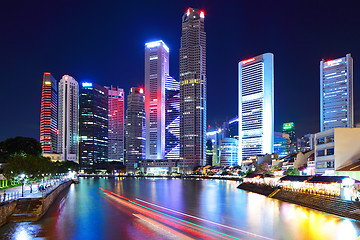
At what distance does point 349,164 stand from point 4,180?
64.9m

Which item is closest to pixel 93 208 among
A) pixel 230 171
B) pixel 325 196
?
pixel 325 196

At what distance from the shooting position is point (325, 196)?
4266 centimetres

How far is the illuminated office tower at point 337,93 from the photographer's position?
177m

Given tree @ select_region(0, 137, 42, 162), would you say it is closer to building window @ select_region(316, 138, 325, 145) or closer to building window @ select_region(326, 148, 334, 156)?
building window @ select_region(316, 138, 325, 145)

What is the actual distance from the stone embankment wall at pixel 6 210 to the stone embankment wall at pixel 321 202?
3581 centimetres

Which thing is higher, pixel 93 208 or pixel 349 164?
pixel 349 164

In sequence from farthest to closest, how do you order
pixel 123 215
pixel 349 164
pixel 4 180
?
pixel 4 180 → pixel 349 164 → pixel 123 215

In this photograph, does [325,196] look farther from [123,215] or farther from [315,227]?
[123,215]

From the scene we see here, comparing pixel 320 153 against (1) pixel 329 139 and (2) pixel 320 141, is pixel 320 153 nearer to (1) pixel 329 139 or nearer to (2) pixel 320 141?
(2) pixel 320 141

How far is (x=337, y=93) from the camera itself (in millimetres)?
180375

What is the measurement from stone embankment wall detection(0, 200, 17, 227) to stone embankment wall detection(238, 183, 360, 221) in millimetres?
35809

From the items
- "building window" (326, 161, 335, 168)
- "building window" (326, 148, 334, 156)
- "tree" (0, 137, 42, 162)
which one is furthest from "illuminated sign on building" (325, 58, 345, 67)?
"tree" (0, 137, 42, 162)

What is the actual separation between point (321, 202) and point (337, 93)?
522 feet

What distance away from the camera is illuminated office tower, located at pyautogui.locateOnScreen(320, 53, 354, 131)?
17662 centimetres
